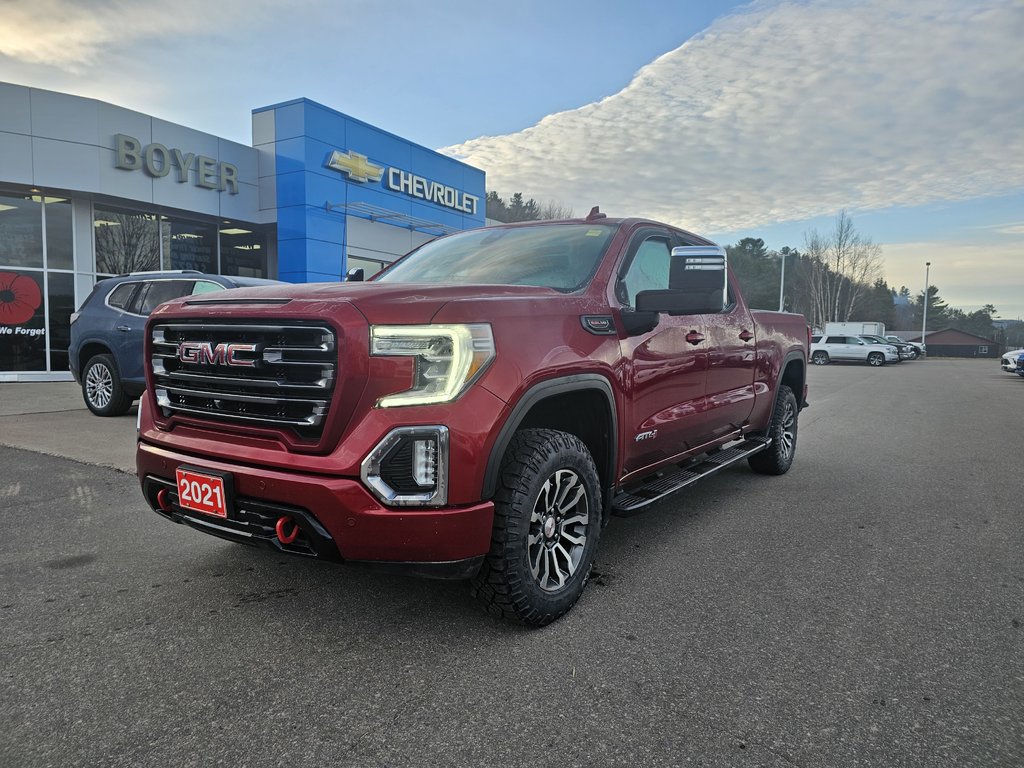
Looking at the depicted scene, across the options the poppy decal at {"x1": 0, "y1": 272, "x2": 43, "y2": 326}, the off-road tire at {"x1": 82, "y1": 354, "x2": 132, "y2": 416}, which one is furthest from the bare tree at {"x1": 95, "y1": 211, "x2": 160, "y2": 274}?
the off-road tire at {"x1": 82, "y1": 354, "x2": 132, "y2": 416}

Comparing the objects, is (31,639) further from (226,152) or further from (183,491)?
(226,152)

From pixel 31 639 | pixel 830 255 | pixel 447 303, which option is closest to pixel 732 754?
pixel 447 303

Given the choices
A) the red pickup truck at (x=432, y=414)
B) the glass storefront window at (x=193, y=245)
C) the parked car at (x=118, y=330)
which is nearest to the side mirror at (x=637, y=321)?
the red pickup truck at (x=432, y=414)

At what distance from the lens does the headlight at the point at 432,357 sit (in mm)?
2393

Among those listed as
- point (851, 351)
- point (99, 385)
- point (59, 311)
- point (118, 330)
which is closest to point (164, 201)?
point (59, 311)

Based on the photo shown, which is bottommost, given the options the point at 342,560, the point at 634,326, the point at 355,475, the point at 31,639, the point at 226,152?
the point at 31,639

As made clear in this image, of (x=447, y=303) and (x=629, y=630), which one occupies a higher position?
(x=447, y=303)

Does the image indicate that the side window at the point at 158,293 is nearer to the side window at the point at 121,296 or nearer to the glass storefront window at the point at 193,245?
the side window at the point at 121,296

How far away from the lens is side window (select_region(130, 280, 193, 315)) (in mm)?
8201

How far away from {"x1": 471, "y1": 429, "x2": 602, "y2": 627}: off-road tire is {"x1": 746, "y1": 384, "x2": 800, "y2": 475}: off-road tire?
318 centimetres

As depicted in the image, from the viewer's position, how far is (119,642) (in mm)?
2631

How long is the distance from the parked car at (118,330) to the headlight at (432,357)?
625 cm

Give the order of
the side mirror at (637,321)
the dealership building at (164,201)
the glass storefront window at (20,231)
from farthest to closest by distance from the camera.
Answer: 1. the glass storefront window at (20,231)
2. the dealership building at (164,201)
3. the side mirror at (637,321)

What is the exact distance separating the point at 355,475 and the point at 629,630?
1333 millimetres
